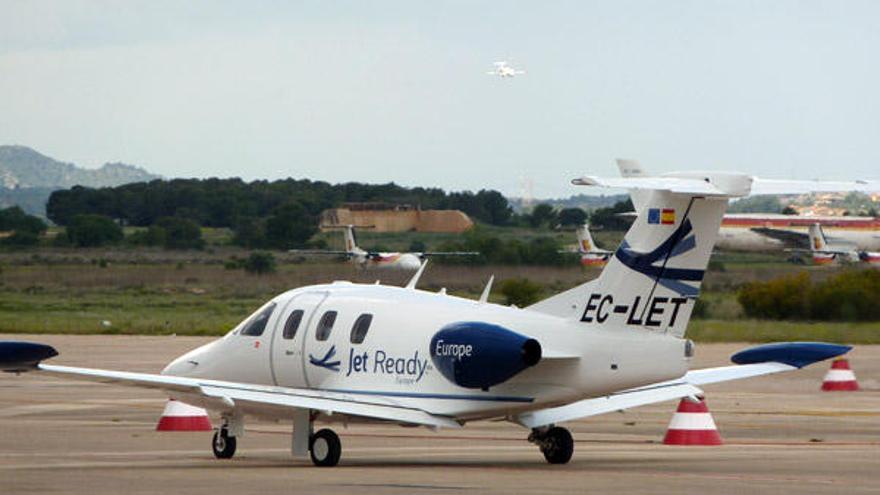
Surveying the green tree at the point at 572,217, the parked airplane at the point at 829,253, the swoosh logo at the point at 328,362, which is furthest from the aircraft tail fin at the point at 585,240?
the swoosh logo at the point at 328,362

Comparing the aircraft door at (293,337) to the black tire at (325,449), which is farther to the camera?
the aircraft door at (293,337)

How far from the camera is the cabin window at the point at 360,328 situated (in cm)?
2395

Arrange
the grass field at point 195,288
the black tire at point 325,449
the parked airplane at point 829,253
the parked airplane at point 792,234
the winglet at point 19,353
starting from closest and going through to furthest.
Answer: the winglet at point 19,353 < the black tire at point 325,449 < the grass field at point 195,288 < the parked airplane at point 829,253 < the parked airplane at point 792,234

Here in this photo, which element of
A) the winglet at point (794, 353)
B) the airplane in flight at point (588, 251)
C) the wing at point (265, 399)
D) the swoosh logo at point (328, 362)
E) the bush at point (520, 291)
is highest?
the winglet at point (794, 353)

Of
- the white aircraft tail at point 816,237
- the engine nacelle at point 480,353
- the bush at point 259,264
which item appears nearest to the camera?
the engine nacelle at point 480,353

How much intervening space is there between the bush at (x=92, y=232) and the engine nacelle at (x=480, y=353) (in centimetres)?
7125

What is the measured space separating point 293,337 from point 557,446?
371 centimetres

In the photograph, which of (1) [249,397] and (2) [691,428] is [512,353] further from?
(2) [691,428]

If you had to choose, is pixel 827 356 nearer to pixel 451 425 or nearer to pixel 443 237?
pixel 451 425

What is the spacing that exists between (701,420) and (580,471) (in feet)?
15.7

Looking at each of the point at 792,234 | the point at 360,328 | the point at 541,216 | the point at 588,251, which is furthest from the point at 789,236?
the point at 360,328

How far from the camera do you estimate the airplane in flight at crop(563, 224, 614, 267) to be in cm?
7668

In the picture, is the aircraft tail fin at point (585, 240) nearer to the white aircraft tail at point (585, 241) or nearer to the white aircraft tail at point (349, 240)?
the white aircraft tail at point (585, 241)

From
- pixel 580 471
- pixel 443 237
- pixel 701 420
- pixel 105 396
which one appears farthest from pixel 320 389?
pixel 443 237
